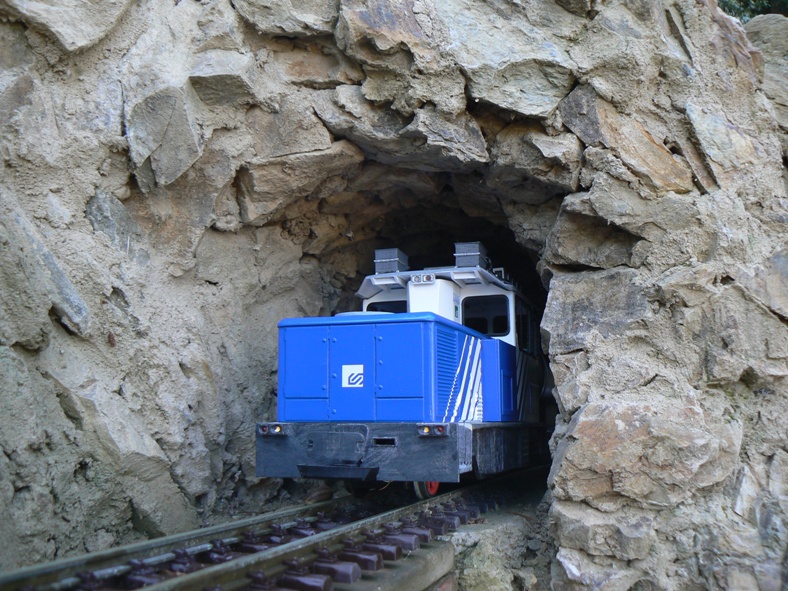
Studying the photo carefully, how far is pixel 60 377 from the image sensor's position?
6.34m

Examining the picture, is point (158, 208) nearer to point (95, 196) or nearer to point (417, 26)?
point (95, 196)

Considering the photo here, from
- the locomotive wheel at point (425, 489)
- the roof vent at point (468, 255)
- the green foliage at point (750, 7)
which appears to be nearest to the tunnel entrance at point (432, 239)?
the locomotive wheel at point (425, 489)

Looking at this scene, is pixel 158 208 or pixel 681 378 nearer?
pixel 681 378

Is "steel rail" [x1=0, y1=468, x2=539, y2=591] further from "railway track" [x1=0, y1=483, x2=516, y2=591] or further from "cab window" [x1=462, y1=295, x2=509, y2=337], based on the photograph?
"cab window" [x1=462, y1=295, x2=509, y2=337]

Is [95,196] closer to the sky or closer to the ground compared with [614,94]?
closer to the ground

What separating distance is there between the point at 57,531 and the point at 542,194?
22.1ft

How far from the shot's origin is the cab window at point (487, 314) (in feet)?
30.3

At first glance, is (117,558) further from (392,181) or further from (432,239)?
(432,239)

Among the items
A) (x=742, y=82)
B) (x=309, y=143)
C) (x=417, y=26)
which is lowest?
(x=309, y=143)

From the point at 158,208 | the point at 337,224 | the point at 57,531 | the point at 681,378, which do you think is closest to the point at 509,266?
the point at 337,224

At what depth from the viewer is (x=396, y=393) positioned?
7219 millimetres

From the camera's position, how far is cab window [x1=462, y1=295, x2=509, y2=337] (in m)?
9.25

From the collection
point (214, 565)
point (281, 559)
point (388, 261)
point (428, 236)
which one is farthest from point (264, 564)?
point (428, 236)

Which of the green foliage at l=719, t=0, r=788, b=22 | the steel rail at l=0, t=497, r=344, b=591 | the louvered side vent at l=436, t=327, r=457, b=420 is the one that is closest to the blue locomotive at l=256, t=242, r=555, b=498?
the louvered side vent at l=436, t=327, r=457, b=420
